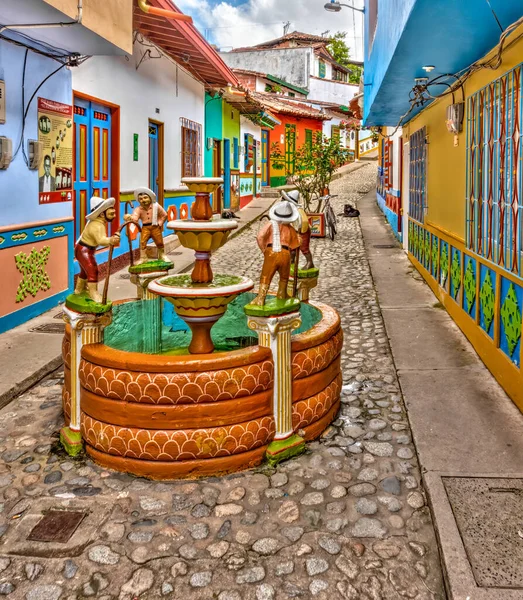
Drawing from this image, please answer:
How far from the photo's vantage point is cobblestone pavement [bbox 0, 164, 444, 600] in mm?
2584

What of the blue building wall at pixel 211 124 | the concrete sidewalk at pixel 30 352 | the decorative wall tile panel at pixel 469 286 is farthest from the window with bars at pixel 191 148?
the decorative wall tile panel at pixel 469 286

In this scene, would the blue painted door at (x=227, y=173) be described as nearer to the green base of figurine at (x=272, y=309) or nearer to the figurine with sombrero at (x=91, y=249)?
the figurine with sombrero at (x=91, y=249)

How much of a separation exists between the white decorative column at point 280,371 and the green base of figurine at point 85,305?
3.02 feet

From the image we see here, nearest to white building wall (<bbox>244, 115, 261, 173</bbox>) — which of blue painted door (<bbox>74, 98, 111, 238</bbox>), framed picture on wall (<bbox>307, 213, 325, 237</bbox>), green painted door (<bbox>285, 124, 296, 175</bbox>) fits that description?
green painted door (<bbox>285, 124, 296, 175</bbox>)

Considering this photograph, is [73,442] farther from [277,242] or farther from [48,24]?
[48,24]

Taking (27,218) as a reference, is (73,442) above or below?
below

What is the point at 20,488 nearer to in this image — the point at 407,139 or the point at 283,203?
the point at 283,203

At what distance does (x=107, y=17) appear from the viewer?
20.2 ft

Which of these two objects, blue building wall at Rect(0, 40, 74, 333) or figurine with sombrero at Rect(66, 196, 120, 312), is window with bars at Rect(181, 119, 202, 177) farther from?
figurine with sombrero at Rect(66, 196, 120, 312)

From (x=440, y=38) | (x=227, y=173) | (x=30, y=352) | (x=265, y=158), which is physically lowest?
(x=30, y=352)

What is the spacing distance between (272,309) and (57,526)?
1.66 meters

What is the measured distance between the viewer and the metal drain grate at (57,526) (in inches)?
114

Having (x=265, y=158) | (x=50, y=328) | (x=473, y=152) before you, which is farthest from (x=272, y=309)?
(x=265, y=158)

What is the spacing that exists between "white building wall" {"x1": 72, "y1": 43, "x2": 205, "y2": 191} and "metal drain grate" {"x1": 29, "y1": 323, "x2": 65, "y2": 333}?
134 inches
